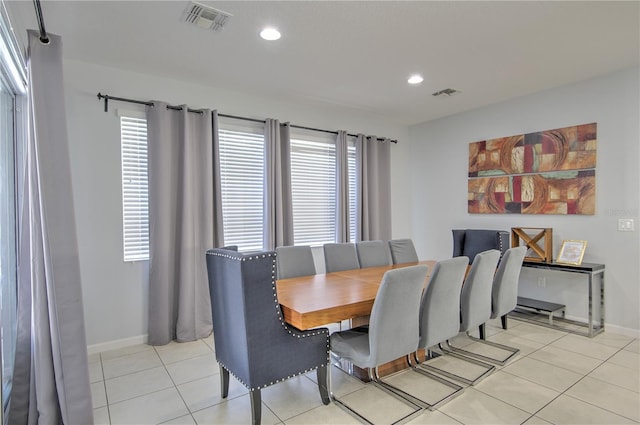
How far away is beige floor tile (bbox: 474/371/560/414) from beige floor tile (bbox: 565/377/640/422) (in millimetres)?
180

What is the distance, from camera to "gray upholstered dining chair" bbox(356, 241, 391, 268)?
3805 millimetres

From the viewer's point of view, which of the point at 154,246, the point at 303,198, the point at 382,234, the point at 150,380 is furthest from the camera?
the point at 382,234

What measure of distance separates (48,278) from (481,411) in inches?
108

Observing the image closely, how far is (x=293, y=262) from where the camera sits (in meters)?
3.34

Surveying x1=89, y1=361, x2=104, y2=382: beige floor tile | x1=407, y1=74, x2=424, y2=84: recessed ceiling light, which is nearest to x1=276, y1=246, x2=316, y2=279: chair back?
x1=89, y1=361, x2=104, y2=382: beige floor tile

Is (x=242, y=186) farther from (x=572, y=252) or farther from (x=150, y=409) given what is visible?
(x=572, y=252)

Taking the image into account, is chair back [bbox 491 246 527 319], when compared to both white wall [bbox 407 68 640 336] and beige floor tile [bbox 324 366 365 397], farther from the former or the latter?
beige floor tile [bbox 324 366 365 397]

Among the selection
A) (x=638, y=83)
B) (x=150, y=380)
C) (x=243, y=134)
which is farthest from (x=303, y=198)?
(x=638, y=83)

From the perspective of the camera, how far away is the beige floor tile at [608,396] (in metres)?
2.28

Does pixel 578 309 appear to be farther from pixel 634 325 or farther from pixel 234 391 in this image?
pixel 234 391

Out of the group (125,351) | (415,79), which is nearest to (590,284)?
(415,79)

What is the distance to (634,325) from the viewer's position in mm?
3566

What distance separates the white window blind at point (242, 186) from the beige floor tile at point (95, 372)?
162 centimetres

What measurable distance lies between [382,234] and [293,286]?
2736 millimetres
